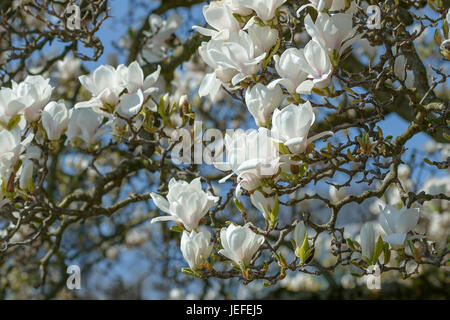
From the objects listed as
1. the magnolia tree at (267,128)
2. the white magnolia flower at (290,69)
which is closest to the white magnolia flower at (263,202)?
the magnolia tree at (267,128)

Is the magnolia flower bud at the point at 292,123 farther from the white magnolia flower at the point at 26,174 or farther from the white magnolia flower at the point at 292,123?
the white magnolia flower at the point at 26,174

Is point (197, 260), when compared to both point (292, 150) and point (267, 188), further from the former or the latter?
point (292, 150)

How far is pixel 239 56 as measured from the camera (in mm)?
1498

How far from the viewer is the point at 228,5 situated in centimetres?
155

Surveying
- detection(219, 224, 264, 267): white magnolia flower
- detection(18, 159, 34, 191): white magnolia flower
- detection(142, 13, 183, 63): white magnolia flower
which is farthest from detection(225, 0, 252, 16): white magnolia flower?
detection(142, 13, 183, 63): white magnolia flower

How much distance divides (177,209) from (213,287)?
2.33 m

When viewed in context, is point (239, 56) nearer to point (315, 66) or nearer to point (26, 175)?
point (315, 66)

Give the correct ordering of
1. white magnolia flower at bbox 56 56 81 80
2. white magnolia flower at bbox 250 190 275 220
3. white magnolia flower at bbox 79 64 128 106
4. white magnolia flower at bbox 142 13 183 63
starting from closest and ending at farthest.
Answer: white magnolia flower at bbox 250 190 275 220 < white magnolia flower at bbox 79 64 128 106 < white magnolia flower at bbox 142 13 183 63 < white magnolia flower at bbox 56 56 81 80

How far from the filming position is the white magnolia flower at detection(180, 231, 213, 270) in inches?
58.8

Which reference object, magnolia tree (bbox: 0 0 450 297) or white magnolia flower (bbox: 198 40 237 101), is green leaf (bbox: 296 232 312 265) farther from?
white magnolia flower (bbox: 198 40 237 101)

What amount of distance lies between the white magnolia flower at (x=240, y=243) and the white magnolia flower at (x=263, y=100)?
290 mm

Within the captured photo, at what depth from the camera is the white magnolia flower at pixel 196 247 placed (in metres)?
1.49

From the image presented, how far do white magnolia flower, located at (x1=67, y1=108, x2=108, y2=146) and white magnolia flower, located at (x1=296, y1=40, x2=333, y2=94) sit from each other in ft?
2.74
